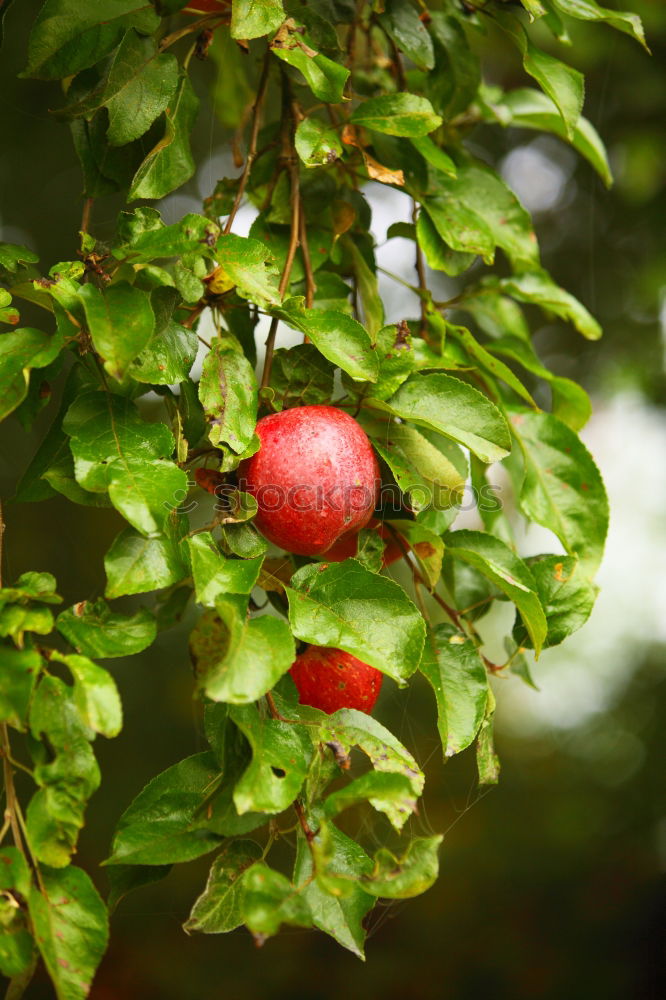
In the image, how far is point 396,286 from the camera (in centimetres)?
138

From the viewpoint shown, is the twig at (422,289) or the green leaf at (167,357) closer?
the green leaf at (167,357)

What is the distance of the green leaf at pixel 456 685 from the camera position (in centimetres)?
49

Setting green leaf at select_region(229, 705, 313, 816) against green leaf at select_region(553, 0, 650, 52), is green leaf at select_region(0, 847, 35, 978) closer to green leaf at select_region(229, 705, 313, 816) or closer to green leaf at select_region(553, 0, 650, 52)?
green leaf at select_region(229, 705, 313, 816)

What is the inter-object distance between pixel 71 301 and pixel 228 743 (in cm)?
23

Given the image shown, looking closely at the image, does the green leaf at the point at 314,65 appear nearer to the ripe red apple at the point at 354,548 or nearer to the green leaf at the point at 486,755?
the ripe red apple at the point at 354,548

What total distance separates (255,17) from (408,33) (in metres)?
0.17

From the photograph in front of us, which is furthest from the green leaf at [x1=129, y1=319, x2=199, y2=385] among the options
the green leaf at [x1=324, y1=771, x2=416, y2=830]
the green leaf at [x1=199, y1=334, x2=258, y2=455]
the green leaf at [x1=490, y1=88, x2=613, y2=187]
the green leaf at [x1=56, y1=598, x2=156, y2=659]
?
the green leaf at [x1=490, y1=88, x2=613, y2=187]

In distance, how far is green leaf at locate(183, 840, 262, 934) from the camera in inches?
17.0

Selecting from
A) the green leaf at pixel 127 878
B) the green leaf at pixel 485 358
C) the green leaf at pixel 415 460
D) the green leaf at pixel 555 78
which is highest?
the green leaf at pixel 555 78

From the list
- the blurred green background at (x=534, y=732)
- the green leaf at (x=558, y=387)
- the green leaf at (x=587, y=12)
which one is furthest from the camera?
the blurred green background at (x=534, y=732)

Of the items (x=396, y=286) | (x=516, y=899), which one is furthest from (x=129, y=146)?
(x=516, y=899)

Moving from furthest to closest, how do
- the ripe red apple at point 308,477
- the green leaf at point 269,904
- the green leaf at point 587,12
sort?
the green leaf at point 587,12 < the ripe red apple at point 308,477 < the green leaf at point 269,904

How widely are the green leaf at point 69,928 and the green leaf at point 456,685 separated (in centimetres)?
19

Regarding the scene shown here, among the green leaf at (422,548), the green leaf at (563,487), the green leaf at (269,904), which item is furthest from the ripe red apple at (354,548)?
the green leaf at (269,904)
